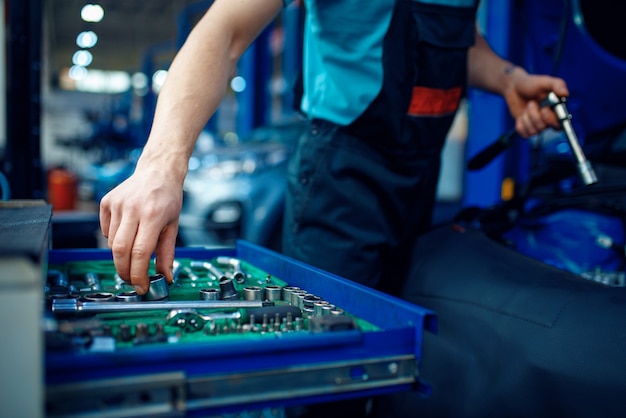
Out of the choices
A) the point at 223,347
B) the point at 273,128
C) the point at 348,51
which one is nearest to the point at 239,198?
the point at 273,128

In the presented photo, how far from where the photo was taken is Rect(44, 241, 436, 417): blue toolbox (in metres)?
0.56

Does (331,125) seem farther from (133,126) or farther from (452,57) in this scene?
(133,126)

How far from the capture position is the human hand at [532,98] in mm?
1343

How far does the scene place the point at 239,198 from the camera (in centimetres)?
293

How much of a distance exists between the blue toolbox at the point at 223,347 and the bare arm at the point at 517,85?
0.74 m

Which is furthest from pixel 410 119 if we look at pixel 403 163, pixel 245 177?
pixel 245 177

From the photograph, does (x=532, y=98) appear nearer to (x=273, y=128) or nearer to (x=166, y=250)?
(x=166, y=250)

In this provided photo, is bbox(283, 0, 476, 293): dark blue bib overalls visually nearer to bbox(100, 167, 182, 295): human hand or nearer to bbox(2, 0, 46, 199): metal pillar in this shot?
bbox(100, 167, 182, 295): human hand

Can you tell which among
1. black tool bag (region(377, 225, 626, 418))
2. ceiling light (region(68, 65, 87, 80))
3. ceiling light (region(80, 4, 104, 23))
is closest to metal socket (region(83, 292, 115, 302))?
black tool bag (region(377, 225, 626, 418))

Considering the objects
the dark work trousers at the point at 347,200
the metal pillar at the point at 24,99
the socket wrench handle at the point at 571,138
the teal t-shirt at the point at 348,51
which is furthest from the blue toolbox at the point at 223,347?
the metal pillar at the point at 24,99

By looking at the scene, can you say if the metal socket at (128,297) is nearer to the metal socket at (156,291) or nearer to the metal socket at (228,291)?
the metal socket at (156,291)

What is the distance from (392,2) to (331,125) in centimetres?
28

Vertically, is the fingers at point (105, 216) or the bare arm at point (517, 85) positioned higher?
the bare arm at point (517, 85)

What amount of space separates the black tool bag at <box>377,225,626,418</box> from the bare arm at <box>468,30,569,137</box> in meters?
0.31
